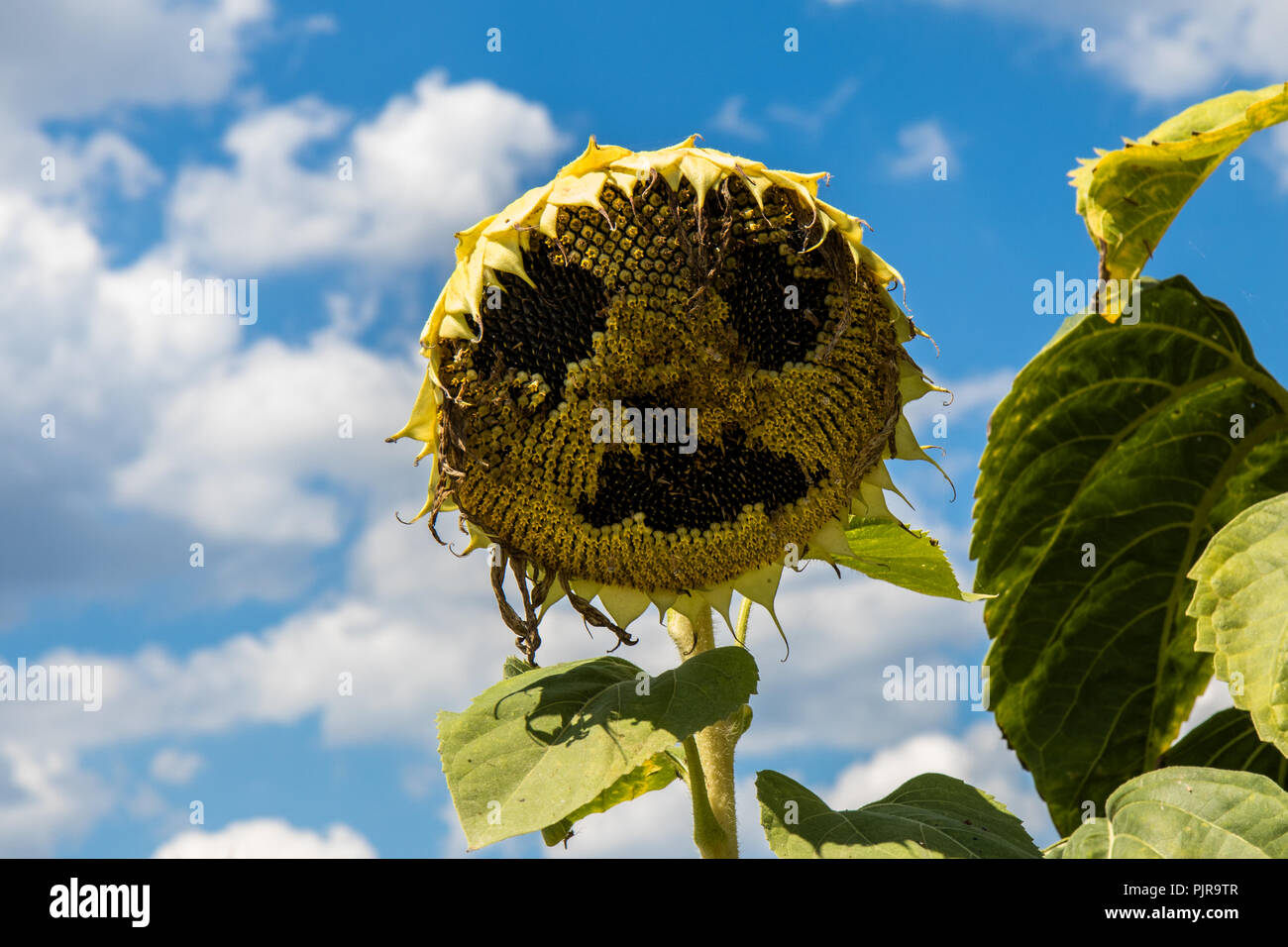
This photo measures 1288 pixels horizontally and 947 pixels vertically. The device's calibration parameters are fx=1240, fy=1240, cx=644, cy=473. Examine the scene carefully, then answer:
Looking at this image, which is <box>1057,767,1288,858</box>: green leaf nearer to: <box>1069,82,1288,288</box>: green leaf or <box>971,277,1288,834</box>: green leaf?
<box>971,277,1288,834</box>: green leaf

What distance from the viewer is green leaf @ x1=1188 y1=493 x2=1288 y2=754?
212 cm

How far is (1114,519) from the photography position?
10.1 feet

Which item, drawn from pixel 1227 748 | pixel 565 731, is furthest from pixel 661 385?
pixel 1227 748

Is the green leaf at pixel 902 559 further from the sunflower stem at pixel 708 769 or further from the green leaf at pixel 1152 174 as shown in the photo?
the green leaf at pixel 1152 174

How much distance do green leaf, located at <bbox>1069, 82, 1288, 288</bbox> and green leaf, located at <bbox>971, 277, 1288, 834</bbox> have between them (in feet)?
1.81

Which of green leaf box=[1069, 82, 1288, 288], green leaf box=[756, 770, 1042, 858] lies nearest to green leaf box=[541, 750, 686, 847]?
green leaf box=[756, 770, 1042, 858]

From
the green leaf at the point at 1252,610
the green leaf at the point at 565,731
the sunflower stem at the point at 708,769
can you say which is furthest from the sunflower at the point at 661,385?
the green leaf at the point at 1252,610

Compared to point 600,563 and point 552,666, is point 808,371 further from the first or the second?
point 552,666

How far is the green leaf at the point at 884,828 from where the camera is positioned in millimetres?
2002

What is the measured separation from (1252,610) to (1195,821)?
0.40 meters

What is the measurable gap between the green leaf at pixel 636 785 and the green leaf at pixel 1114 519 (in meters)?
0.97

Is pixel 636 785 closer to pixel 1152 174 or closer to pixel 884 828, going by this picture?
pixel 884 828
